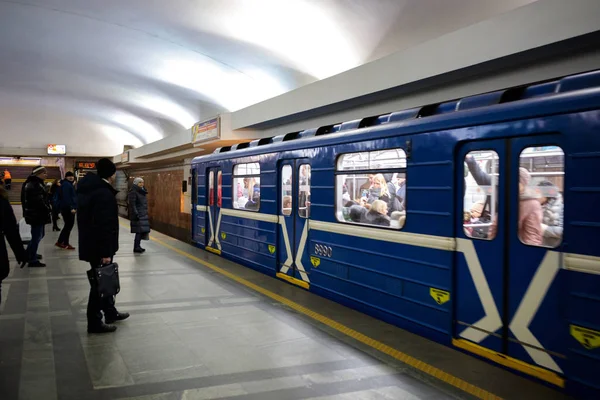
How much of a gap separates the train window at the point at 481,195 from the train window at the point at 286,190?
11.6 feet

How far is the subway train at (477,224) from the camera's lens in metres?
3.46

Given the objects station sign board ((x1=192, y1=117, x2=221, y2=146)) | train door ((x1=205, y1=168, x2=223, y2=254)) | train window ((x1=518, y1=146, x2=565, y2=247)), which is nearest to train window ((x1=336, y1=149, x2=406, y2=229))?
train window ((x1=518, y1=146, x2=565, y2=247))

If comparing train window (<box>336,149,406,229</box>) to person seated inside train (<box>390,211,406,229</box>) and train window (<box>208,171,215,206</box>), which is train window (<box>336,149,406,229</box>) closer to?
person seated inside train (<box>390,211,406,229</box>)

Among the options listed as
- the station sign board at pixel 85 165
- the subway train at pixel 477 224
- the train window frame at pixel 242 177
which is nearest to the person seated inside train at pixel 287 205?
the subway train at pixel 477 224

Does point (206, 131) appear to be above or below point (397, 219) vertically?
above

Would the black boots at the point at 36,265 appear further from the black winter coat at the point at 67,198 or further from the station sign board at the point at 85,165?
the station sign board at the point at 85,165

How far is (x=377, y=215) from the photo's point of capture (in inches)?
218

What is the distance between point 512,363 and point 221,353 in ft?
8.29

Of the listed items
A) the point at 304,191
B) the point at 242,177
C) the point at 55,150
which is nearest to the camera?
the point at 304,191

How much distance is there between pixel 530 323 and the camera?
12.3ft

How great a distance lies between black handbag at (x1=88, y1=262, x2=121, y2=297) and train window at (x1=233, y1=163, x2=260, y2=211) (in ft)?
12.4

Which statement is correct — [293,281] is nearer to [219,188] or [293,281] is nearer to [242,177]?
[242,177]

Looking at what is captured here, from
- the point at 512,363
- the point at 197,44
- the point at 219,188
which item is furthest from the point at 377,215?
the point at 197,44

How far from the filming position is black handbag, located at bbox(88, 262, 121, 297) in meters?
4.91
